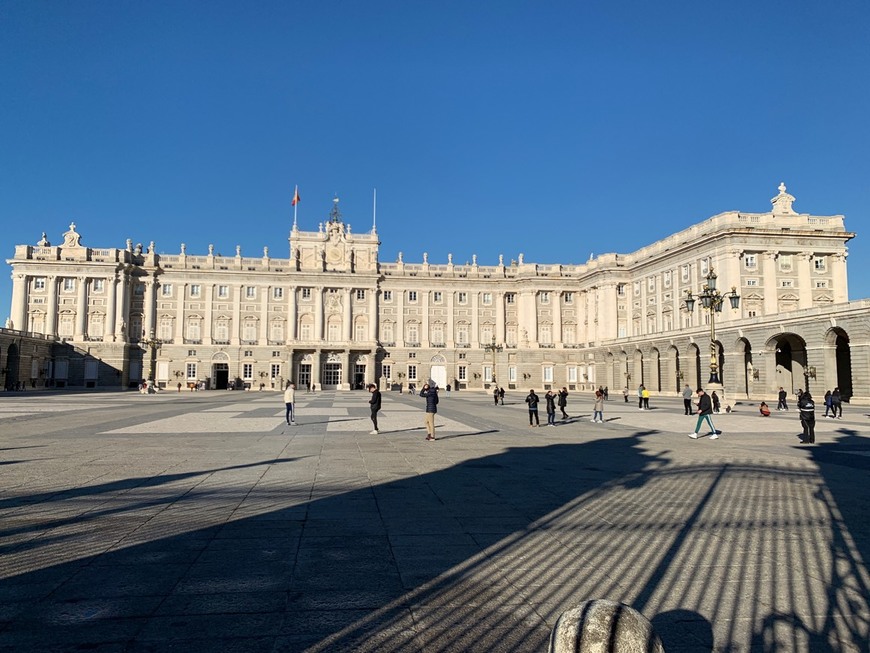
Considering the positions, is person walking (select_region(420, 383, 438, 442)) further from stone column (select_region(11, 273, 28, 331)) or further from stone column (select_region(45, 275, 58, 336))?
stone column (select_region(11, 273, 28, 331))

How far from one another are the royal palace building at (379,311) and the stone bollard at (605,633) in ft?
186

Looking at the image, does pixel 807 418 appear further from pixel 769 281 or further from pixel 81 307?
pixel 81 307

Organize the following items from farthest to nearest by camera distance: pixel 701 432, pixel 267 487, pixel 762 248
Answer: pixel 762 248 → pixel 701 432 → pixel 267 487

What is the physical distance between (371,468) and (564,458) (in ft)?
14.5

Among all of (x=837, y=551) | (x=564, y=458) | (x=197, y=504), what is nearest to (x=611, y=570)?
(x=837, y=551)

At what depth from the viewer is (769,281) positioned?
55000mm

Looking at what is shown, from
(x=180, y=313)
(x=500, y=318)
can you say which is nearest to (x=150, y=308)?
(x=180, y=313)

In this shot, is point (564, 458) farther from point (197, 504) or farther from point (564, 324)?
point (564, 324)

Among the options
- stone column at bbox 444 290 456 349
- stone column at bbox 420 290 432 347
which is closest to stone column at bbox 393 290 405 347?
stone column at bbox 420 290 432 347

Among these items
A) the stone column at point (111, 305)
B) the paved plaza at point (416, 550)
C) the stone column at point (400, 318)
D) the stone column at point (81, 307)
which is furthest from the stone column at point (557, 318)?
the paved plaza at point (416, 550)

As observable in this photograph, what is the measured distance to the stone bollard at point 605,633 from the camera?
2.37 metres

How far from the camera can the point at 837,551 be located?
593cm

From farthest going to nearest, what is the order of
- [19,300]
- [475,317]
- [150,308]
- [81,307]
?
1. [475,317]
2. [150,308]
3. [81,307]
4. [19,300]

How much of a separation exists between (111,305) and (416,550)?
7532 centimetres
